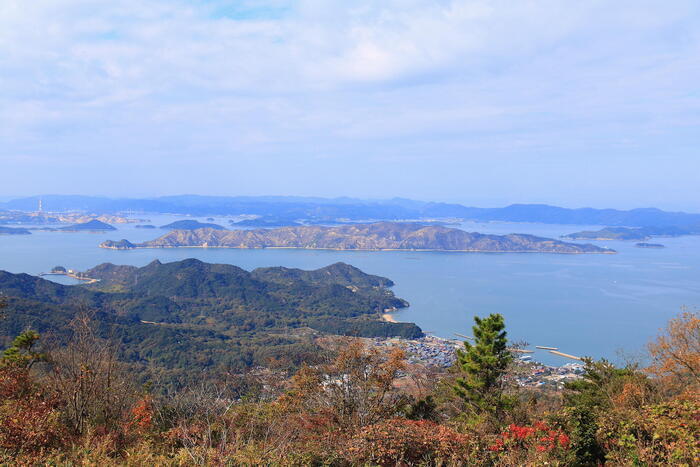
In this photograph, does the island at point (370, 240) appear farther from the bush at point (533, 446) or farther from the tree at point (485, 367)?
the bush at point (533, 446)

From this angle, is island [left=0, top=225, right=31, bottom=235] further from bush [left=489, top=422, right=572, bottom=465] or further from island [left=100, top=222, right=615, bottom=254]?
bush [left=489, top=422, right=572, bottom=465]

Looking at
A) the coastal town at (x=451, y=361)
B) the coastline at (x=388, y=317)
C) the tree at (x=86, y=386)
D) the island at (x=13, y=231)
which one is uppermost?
the tree at (x=86, y=386)

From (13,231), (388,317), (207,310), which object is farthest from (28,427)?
(13,231)

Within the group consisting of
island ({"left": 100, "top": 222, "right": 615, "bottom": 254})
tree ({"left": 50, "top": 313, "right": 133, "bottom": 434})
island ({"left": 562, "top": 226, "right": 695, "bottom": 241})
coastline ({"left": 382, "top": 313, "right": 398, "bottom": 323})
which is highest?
island ({"left": 562, "top": 226, "right": 695, "bottom": 241})

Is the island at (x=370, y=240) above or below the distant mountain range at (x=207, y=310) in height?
above

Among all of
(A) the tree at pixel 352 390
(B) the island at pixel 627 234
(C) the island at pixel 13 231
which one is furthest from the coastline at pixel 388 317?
(C) the island at pixel 13 231

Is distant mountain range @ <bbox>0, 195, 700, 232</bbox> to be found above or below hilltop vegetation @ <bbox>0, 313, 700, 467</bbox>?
above

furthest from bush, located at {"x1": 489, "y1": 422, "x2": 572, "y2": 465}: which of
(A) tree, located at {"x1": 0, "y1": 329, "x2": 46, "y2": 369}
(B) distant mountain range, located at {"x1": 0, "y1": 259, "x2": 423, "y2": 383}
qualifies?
(B) distant mountain range, located at {"x1": 0, "y1": 259, "x2": 423, "y2": 383}
